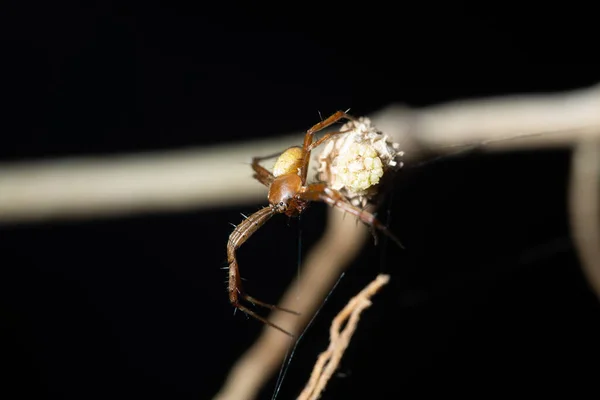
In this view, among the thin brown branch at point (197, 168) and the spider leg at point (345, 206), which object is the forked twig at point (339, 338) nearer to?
the spider leg at point (345, 206)

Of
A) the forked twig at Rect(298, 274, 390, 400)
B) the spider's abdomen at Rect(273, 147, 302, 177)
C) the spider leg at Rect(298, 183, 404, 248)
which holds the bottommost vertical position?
the forked twig at Rect(298, 274, 390, 400)

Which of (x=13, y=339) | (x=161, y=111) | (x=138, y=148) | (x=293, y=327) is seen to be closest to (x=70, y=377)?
(x=13, y=339)

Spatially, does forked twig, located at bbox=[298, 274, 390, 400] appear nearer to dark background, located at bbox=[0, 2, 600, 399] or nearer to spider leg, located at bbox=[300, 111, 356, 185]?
spider leg, located at bbox=[300, 111, 356, 185]

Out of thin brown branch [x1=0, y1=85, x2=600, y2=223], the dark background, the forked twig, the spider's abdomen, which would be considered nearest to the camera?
the forked twig

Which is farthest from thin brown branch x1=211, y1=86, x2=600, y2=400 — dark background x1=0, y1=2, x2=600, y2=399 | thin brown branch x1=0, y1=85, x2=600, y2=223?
dark background x1=0, y1=2, x2=600, y2=399

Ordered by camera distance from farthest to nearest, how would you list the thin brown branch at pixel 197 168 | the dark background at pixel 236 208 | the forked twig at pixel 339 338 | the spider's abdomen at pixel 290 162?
the dark background at pixel 236 208, the thin brown branch at pixel 197 168, the spider's abdomen at pixel 290 162, the forked twig at pixel 339 338

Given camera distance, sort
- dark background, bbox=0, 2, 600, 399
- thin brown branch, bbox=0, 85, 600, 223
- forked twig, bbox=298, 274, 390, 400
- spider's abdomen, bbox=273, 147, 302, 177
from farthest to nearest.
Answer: dark background, bbox=0, 2, 600, 399
thin brown branch, bbox=0, 85, 600, 223
spider's abdomen, bbox=273, 147, 302, 177
forked twig, bbox=298, 274, 390, 400

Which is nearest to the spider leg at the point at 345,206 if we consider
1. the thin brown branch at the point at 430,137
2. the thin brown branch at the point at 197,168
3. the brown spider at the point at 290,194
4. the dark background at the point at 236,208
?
the brown spider at the point at 290,194

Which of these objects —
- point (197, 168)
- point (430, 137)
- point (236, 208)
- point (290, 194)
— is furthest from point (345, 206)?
point (236, 208)
